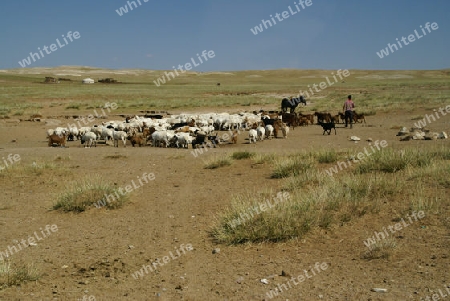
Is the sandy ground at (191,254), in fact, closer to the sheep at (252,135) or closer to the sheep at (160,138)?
the sheep at (160,138)

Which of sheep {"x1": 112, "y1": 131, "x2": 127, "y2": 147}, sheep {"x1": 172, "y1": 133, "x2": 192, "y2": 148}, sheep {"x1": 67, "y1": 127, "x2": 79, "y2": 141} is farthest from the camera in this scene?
sheep {"x1": 67, "y1": 127, "x2": 79, "y2": 141}

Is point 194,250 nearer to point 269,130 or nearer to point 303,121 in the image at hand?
point 269,130

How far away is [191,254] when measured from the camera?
625 cm

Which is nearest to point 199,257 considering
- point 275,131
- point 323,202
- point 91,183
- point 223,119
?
point 323,202

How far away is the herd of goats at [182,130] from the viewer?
18.0m

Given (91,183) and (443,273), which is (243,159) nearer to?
(91,183)

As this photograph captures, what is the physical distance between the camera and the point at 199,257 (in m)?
6.12

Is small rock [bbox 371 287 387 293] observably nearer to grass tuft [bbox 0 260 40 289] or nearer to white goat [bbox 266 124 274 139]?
grass tuft [bbox 0 260 40 289]

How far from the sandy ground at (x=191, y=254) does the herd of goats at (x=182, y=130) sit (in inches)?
310

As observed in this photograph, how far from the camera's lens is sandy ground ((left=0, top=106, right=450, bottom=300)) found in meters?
5.05

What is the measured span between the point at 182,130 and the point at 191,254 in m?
13.9

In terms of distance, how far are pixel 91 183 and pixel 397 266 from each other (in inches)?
253

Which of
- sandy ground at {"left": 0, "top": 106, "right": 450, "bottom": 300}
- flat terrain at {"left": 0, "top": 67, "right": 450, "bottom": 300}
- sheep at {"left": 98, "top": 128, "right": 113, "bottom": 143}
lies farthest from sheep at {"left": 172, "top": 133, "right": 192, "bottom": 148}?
sandy ground at {"left": 0, "top": 106, "right": 450, "bottom": 300}

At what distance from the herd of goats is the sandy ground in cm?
787
